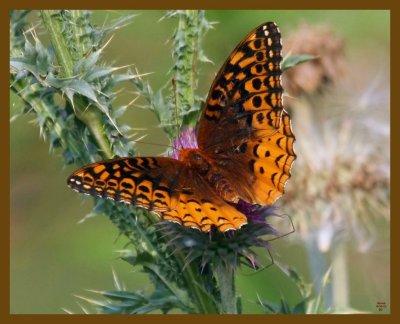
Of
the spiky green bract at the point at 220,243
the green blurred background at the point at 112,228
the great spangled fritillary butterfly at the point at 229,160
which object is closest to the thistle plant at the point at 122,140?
the spiky green bract at the point at 220,243

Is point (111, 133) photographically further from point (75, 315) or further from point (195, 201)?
point (75, 315)

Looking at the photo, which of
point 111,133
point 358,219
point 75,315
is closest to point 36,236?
point 75,315

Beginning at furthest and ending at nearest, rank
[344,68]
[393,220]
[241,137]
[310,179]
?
[344,68] < [310,179] < [393,220] < [241,137]

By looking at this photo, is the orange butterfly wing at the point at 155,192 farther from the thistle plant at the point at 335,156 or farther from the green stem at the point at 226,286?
the thistle plant at the point at 335,156

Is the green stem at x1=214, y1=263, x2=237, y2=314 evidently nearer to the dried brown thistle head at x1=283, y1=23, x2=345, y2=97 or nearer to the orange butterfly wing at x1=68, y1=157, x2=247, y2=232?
the orange butterfly wing at x1=68, y1=157, x2=247, y2=232

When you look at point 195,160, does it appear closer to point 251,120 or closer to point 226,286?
point 251,120
